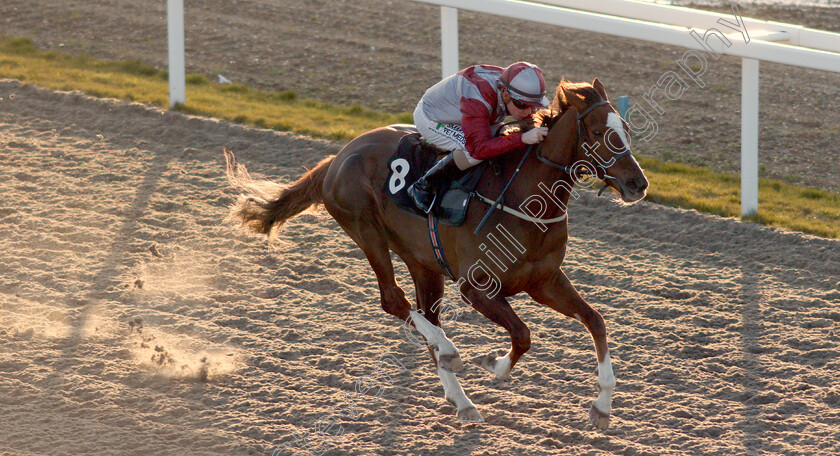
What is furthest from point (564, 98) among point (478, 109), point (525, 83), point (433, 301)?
point (433, 301)

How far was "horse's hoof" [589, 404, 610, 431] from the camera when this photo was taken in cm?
443

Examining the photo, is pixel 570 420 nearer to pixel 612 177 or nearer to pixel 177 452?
pixel 612 177

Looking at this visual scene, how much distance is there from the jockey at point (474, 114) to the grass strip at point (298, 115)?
3.42 metres

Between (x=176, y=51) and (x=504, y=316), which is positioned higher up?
(x=176, y=51)

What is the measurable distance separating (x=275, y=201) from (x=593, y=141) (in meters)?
2.24

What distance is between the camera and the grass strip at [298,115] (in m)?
7.41

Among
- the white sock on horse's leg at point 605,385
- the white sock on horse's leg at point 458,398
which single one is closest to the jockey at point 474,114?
the white sock on horse's leg at point 458,398

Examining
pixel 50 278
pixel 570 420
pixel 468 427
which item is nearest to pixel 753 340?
pixel 570 420

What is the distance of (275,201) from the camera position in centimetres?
563

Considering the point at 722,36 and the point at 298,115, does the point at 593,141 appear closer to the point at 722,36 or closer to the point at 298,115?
the point at 722,36

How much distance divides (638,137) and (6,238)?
5.76 meters

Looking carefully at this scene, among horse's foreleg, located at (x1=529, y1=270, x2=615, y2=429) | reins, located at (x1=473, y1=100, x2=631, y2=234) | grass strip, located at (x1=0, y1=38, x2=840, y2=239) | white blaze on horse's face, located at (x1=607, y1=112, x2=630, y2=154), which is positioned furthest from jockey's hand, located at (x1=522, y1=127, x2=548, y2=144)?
grass strip, located at (x1=0, y1=38, x2=840, y2=239)

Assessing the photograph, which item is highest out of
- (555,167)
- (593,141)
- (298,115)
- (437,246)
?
(298,115)

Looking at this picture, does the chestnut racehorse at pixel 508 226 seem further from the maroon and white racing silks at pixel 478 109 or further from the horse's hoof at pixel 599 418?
the maroon and white racing silks at pixel 478 109
